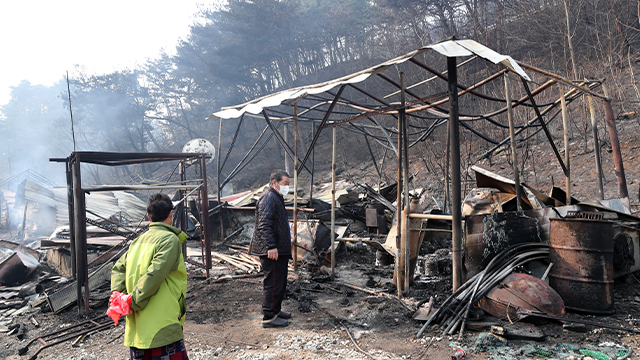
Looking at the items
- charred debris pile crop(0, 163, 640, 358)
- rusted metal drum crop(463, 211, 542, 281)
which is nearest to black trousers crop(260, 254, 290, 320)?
charred debris pile crop(0, 163, 640, 358)

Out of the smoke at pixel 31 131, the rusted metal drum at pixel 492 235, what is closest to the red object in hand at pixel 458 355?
the rusted metal drum at pixel 492 235

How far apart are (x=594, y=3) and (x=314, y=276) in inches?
598

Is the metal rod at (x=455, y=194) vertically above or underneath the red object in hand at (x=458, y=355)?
above

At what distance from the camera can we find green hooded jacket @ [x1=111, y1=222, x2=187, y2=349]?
8.36ft

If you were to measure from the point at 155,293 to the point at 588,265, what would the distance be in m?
4.61

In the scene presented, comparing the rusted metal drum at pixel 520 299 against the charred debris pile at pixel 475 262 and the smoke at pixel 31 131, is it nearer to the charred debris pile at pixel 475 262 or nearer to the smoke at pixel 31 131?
the charred debris pile at pixel 475 262

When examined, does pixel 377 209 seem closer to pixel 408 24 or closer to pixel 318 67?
pixel 408 24

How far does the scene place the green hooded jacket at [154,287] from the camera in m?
2.55

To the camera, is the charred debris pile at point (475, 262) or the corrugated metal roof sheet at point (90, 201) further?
the corrugated metal roof sheet at point (90, 201)

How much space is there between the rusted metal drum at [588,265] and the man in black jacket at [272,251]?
3.42 metres

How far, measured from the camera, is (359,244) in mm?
9062

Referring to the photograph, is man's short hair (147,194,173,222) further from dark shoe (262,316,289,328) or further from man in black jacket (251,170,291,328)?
dark shoe (262,316,289,328)

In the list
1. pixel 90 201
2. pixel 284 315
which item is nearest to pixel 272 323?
pixel 284 315

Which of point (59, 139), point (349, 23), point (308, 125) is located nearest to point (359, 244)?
point (308, 125)
